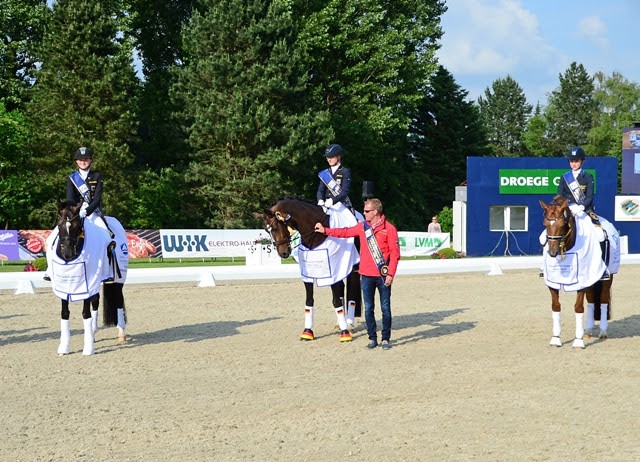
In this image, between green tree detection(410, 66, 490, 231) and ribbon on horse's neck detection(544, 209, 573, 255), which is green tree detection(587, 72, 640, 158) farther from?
ribbon on horse's neck detection(544, 209, 573, 255)

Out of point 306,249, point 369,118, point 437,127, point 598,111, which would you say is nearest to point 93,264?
point 306,249

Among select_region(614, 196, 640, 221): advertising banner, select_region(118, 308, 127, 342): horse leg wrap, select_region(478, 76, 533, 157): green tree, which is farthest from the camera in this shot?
select_region(478, 76, 533, 157): green tree

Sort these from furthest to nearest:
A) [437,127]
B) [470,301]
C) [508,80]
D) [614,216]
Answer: [508,80] < [437,127] < [614,216] < [470,301]

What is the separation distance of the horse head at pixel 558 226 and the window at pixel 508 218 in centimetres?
2503

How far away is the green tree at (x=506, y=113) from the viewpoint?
112m

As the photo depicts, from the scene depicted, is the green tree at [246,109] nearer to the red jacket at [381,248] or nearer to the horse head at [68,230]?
the red jacket at [381,248]

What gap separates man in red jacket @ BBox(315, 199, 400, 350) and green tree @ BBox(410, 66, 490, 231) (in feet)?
164

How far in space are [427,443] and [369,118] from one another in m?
40.4

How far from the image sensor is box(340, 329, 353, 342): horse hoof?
12.0 m

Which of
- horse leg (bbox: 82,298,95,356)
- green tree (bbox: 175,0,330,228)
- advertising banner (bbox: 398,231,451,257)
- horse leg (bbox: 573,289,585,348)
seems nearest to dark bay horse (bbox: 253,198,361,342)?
horse leg (bbox: 82,298,95,356)

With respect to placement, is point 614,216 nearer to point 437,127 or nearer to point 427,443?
point 437,127

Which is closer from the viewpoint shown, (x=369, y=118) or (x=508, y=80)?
(x=369, y=118)

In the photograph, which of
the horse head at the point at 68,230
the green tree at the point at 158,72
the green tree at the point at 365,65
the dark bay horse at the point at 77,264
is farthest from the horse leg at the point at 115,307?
the green tree at the point at 158,72

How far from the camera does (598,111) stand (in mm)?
91938
